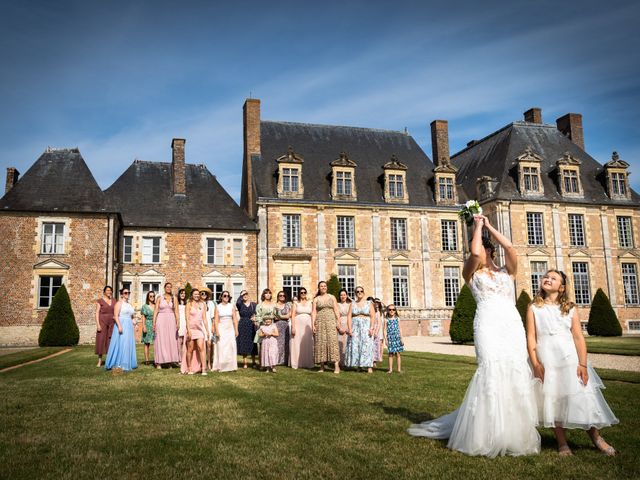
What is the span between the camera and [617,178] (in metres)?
33.8

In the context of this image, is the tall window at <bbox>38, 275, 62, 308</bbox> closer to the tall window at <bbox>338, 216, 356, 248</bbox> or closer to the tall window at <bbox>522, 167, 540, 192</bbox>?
the tall window at <bbox>338, 216, 356, 248</bbox>

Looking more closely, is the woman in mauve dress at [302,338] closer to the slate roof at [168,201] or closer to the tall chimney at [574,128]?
the slate roof at [168,201]

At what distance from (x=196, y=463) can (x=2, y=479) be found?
150 cm

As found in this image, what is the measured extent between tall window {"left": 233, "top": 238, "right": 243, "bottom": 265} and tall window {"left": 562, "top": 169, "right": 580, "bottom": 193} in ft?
62.9

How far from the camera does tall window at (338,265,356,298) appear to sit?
98.3 feet

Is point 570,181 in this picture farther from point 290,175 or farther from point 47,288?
point 47,288

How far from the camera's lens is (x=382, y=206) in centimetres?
3098

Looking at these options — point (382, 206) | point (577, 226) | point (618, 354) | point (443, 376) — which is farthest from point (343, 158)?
point (443, 376)

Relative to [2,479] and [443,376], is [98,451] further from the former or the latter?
[443,376]

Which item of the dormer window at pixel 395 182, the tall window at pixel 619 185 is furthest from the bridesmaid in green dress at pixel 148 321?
the tall window at pixel 619 185

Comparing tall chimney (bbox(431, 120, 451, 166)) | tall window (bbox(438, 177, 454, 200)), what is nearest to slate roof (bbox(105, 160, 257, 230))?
tall window (bbox(438, 177, 454, 200))

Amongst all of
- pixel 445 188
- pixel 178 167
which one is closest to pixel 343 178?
pixel 445 188

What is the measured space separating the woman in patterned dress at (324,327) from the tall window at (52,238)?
17.9m

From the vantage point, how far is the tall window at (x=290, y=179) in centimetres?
3026
